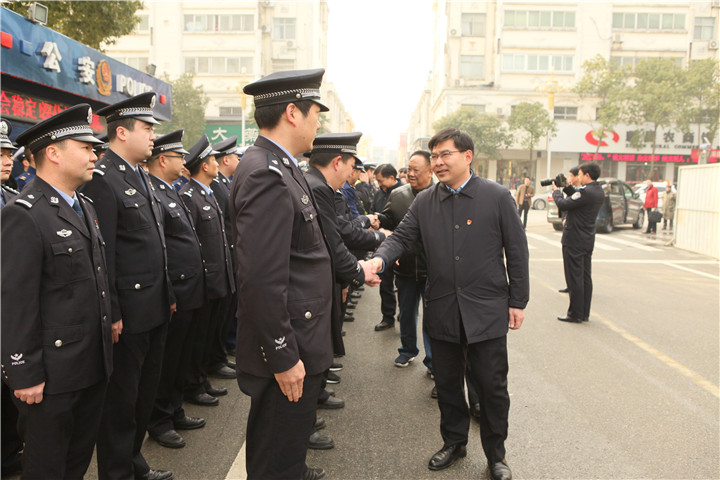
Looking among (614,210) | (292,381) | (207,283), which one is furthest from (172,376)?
(614,210)

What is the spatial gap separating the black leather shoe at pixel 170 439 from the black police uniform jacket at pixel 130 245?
3.07ft

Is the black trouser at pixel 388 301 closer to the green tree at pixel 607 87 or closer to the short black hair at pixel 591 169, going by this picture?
the short black hair at pixel 591 169

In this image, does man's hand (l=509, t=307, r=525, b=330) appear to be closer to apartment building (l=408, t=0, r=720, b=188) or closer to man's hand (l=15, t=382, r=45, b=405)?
man's hand (l=15, t=382, r=45, b=405)

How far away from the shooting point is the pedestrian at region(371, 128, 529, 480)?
334cm

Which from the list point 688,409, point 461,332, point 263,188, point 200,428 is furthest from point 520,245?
point 200,428

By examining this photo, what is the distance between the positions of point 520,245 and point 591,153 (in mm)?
49935

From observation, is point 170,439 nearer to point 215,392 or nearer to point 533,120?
point 215,392

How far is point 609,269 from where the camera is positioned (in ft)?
38.5

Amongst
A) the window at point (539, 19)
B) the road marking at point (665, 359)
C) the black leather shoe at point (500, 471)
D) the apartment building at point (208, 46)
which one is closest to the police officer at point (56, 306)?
the black leather shoe at point (500, 471)

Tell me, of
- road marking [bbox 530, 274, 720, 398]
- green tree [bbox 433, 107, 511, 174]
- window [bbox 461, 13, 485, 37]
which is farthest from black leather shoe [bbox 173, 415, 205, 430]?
window [bbox 461, 13, 485, 37]

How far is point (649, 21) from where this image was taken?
163 feet

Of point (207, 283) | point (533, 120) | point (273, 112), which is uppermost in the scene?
point (533, 120)

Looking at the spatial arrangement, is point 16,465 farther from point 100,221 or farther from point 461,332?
point 461,332

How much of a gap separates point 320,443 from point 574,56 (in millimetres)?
54687
